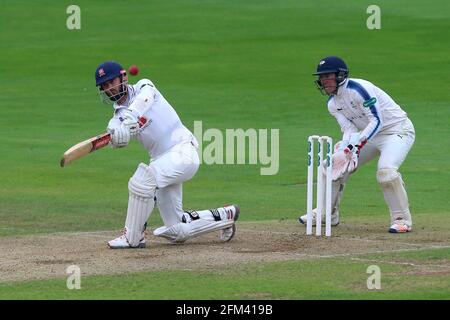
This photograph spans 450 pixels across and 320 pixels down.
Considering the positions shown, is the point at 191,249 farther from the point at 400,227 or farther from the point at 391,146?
the point at 391,146

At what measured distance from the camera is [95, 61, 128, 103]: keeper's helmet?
11.5m

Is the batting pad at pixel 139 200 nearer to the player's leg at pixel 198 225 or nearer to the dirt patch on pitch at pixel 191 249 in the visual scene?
the dirt patch on pitch at pixel 191 249

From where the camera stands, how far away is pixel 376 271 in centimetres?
996

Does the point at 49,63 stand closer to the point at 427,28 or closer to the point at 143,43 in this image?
the point at 143,43

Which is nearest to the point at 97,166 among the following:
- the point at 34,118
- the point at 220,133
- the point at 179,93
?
the point at 220,133

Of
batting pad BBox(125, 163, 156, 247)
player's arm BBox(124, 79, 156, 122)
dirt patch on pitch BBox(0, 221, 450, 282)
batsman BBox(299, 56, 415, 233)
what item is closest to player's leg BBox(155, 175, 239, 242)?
dirt patch on pitch BBox(0, 221, 450, 282)

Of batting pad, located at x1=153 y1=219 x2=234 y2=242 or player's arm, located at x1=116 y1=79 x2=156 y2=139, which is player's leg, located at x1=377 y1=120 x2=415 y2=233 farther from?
player's arm, located at x1=116 y1=79 x2=156 y2=139

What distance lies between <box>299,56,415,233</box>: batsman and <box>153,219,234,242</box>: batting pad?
1672 millimetres

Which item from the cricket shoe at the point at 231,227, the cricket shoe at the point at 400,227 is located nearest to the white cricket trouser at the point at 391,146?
the cricket shoe at the point at 400,227

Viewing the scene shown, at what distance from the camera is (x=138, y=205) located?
11.5 meters

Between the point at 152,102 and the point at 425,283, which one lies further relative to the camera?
the point at 152,102

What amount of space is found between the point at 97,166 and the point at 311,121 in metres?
6.24

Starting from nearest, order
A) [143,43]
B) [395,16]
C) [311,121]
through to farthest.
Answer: [311,121] → [143,43] → [395,16]

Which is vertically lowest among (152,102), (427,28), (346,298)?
(346,298)
